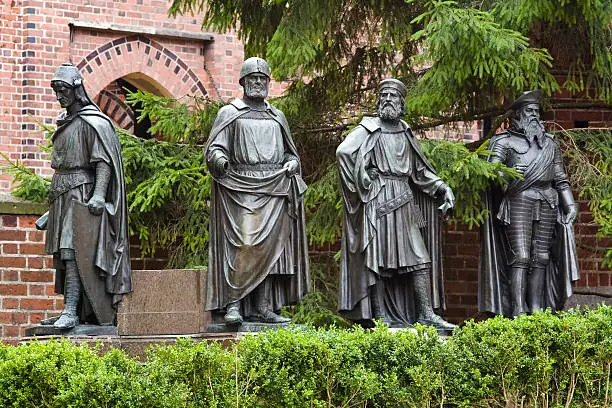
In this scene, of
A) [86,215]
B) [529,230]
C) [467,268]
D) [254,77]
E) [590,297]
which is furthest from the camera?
[467,268]

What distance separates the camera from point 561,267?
43.6ft

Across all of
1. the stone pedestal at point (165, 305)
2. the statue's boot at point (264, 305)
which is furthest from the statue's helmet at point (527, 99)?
the stone pedestal at point (165, 305)

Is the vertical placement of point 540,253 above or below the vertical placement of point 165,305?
above

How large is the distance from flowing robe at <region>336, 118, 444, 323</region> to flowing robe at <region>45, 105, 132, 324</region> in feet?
5.86

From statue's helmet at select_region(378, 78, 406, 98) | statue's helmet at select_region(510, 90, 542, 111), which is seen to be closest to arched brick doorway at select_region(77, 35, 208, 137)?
statue's helmet at select_region(510, 90, 542, 111)

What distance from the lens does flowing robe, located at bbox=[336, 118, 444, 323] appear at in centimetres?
1183

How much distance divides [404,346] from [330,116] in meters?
6.56

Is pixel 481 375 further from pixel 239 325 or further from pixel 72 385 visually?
pixel 72 385

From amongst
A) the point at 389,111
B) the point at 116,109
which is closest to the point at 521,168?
the point at 389,111

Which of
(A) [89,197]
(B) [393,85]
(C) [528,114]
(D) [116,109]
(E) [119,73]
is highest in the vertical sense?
(E) [119,73]

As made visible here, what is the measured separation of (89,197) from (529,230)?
157 inches

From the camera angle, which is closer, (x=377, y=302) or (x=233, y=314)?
(x=233, y=314)

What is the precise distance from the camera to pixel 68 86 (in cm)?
1161

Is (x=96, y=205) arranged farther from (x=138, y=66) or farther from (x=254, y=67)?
(x=138, y=66)
